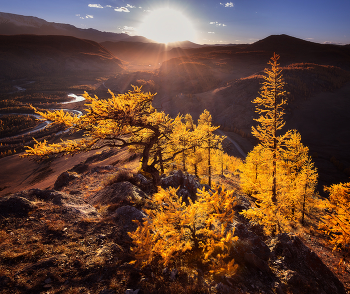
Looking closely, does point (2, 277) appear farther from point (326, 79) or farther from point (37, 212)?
point (326, 79)

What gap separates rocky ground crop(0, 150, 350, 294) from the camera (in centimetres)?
458

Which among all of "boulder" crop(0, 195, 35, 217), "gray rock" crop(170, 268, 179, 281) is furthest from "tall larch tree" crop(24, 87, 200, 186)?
"gray rock" crop(170, 268, 179, 281)

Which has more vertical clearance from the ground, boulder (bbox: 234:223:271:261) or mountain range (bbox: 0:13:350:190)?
mountain range (bbox: 0:13:350:190)

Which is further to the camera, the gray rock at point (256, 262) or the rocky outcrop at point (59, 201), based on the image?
the rocky outcrop at point (59, 201)

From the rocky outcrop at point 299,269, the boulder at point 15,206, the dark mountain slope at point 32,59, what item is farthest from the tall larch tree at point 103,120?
the dark mountain slope at point 32,59

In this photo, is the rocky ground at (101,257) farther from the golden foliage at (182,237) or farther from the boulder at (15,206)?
the golden foliage at (182,237)

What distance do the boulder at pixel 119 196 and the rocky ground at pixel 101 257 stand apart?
6cm

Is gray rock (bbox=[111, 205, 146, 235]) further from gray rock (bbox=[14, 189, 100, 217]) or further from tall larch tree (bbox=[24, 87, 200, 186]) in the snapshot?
tall larch tree (bbox=[24, 87, 200, 186])

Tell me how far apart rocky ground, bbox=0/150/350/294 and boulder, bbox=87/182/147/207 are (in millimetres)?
61

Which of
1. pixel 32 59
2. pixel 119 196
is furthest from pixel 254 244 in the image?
pixel 32 59

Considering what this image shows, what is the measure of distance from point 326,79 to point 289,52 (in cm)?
11335

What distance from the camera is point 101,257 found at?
5.54m

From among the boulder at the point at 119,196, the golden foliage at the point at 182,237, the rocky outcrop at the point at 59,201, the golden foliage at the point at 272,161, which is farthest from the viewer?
the golden foliage at the point at 272,161

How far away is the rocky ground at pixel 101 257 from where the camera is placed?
4582 millimetres
